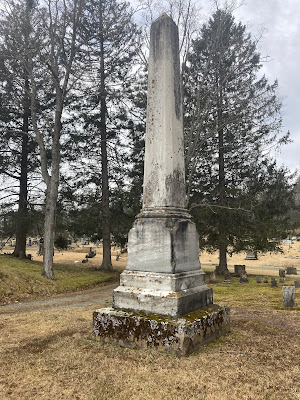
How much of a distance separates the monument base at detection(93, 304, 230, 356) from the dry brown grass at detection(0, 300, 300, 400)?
0.35 ft

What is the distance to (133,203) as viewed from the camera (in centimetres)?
1745

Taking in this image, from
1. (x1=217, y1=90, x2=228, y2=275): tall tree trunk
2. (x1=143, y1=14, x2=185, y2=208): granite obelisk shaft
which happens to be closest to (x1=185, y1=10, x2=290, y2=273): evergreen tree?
(x1=217, y1=90, x2=228, y2=275): tall tree trunk

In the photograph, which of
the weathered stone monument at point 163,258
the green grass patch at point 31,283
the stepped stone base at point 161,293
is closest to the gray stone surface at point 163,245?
the weathered stone monument at point 163,258

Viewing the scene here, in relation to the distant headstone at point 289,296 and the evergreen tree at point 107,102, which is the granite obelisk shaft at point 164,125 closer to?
the distant headstone at point 289,296

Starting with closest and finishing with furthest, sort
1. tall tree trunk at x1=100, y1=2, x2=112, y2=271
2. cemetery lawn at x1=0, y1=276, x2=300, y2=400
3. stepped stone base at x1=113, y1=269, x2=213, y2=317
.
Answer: cemetery lawn at x1=0, y1=276, x2=300, y2=400, stepped stone base at x1=113, y1=269, x2=213, y2=317, tall tree trunk at x1=100, y1=2, x2=112, y2=271

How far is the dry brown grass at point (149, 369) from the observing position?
261 cm

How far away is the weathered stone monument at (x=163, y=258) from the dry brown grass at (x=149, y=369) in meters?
0.22

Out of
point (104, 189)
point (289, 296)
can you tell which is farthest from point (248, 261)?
point (289, 296)

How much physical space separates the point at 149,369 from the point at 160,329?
55 centimetres

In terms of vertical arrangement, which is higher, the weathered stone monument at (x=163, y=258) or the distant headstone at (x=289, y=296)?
the weathered stone monument at (x=163, y=258)

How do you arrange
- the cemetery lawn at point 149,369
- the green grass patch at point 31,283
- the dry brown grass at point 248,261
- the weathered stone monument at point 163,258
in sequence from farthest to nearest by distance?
the dry brown grass at point 248,261 < the green grass patch at point 31,283 < the weathered stone monument at point 163,258 < the cemetery lawn at point 149,369

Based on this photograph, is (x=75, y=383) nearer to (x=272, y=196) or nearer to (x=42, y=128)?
(x=272, y=196)

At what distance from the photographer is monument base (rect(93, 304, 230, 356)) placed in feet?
11.4

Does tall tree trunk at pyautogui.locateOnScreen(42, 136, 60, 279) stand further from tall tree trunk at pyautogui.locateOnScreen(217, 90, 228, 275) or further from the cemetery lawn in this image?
the cemetery lawn
